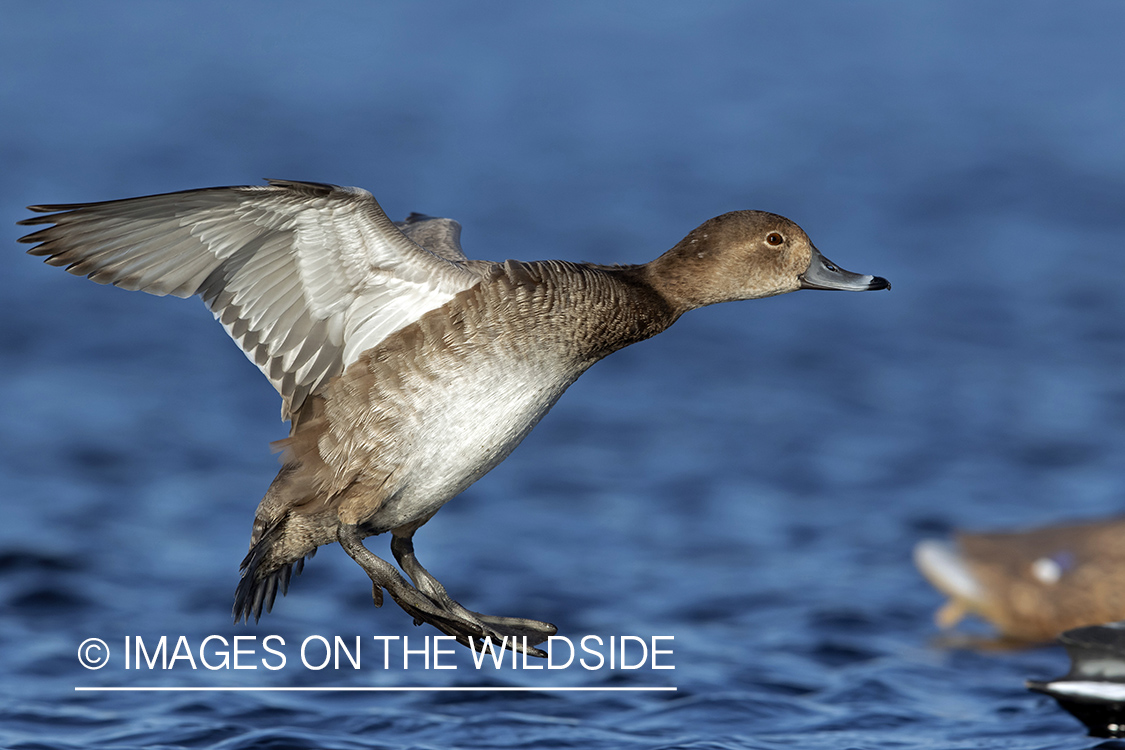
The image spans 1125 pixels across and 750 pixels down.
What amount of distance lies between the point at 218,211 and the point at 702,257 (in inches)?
60.4

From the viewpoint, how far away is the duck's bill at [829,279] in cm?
443

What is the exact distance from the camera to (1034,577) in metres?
7.27

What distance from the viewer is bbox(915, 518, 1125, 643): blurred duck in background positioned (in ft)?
23.3

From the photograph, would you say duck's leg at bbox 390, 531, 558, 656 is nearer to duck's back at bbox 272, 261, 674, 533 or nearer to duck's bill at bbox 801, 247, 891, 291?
duck's back at bbox 272, 261, 674, 533

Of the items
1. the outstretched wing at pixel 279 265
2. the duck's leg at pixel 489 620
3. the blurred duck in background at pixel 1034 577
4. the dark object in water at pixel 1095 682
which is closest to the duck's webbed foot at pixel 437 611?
the duck's leg at pixel 489 620

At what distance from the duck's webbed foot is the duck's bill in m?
1.42

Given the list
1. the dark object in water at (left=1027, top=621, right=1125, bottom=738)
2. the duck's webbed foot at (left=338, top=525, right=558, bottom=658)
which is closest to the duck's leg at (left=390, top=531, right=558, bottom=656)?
the duck's webbed foot at (left=338, top=525, right=558, bottom=658)

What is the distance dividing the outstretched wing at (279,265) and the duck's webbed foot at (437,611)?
561mm

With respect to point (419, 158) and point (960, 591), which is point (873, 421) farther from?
point (419, 158)

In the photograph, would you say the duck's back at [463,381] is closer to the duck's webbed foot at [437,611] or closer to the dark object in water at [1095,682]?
the duck's webbed foot at [437,611]

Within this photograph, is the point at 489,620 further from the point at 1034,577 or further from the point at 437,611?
the point at 1034,577

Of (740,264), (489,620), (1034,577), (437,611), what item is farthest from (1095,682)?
(437,611)

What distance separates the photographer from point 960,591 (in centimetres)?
741

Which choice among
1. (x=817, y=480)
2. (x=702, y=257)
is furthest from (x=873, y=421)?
(x=702, y=257)
